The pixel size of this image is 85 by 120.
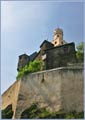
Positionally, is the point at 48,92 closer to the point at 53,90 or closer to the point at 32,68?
the point at 53,90

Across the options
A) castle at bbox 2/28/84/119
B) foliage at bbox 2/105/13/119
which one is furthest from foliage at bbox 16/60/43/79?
foliage at bbox 2/105/13/119

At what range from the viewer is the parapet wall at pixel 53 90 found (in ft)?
19.1

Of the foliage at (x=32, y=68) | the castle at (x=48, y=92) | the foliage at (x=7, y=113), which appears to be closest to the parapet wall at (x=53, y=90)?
the castle at (x=48, y=92)

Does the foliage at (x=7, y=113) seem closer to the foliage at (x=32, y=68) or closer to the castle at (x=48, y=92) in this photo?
the castle at (x=48, y=92)

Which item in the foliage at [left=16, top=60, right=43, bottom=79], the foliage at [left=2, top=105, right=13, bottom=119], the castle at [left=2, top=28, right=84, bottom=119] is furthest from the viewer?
the foliage at [left=16, top=60, right=43, bottom=79]

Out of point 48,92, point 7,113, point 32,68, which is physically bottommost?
point 7,113

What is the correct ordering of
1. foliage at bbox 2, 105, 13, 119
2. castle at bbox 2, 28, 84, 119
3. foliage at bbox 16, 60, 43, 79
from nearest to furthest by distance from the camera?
foliage at bbox 2, 105, 13, 119 → castle at bbox 2, 28, 84, 119 → foliage at bbox 16, 60, 43, 79

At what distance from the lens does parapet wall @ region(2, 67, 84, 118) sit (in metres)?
5.81

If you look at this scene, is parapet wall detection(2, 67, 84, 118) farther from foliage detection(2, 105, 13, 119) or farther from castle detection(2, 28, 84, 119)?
foliage detection(2, 105, 13, 119)

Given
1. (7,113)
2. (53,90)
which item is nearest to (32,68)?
(53,90)

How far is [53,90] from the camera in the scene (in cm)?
614

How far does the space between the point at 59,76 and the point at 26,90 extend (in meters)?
0.70

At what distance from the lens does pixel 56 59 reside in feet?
27.3

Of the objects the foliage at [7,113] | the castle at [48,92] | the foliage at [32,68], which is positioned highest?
the foliage at [32,68]
